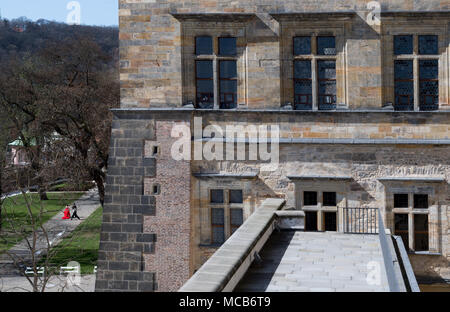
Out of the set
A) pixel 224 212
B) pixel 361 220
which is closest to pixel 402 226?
pixel 361 220

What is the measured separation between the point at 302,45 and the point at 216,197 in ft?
15.8

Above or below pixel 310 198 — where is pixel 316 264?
below

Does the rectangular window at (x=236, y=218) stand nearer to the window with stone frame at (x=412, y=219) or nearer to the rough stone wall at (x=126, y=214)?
the rough stone wall at (x=126, y=214)

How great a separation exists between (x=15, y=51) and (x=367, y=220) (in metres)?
82.5

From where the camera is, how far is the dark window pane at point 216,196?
15828mm

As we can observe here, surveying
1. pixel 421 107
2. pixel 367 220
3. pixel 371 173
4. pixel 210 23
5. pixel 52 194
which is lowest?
pixel 52 194

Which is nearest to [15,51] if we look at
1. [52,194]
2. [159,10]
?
[52,194]

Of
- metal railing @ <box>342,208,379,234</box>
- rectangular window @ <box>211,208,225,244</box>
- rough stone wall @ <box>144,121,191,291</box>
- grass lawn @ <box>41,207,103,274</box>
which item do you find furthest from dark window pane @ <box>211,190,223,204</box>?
grass lawn @ <box>41,207,103,274</box>

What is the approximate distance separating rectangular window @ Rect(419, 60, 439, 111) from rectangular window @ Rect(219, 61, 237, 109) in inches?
199

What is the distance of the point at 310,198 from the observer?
15586 mm

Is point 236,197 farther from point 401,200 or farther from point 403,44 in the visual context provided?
point 403,44

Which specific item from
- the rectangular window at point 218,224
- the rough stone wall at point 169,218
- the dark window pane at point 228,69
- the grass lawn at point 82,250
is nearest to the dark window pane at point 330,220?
the rectangular window at point 218,224
